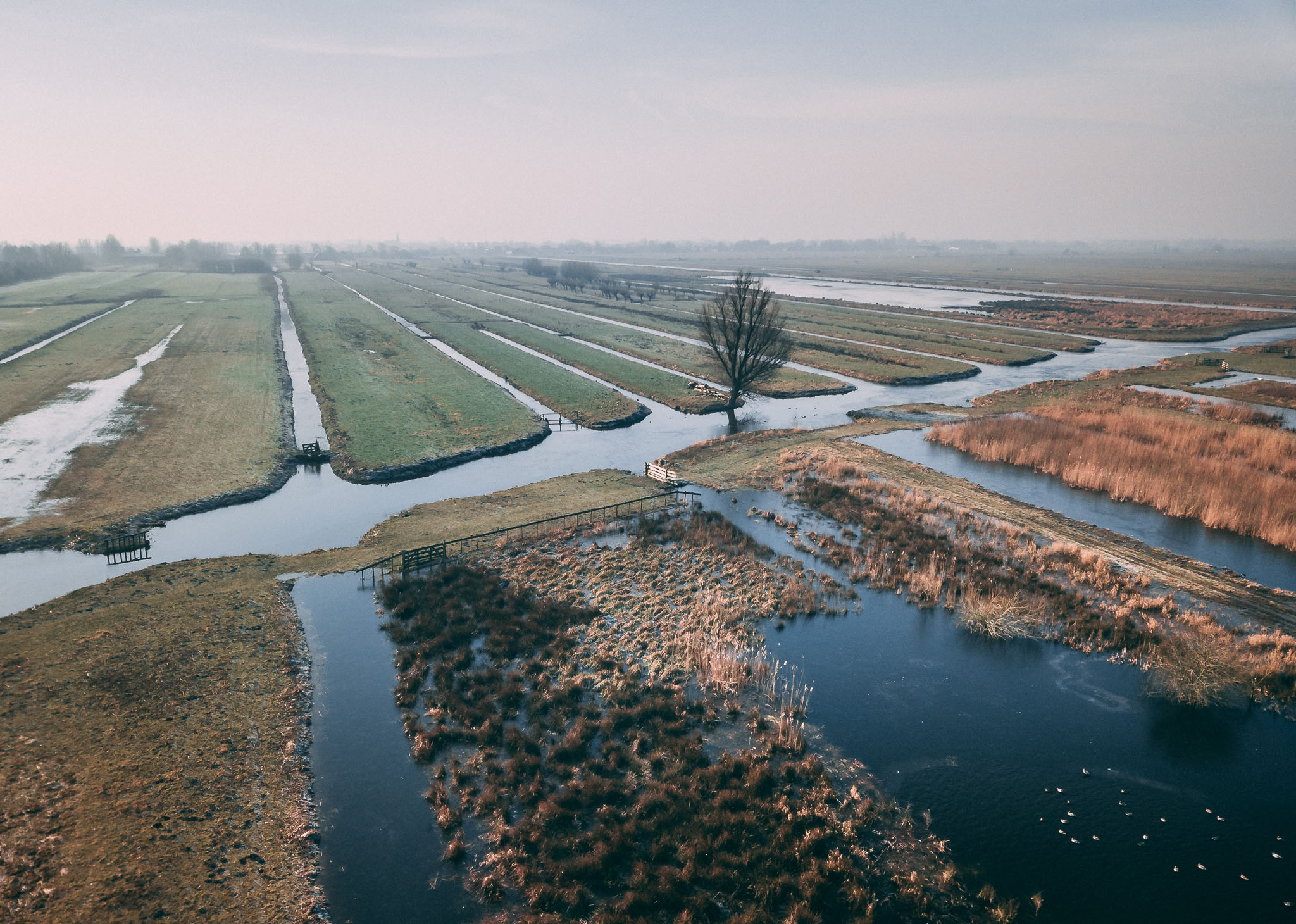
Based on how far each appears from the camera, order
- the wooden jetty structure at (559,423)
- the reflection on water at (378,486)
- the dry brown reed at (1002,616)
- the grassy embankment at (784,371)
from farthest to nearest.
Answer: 1. the grassy embankment at (784,371)
2. the wooden jetty structure at (559,423)
3. the reflection on water at (378,486)
4. the dry brown reed at (1002,616)

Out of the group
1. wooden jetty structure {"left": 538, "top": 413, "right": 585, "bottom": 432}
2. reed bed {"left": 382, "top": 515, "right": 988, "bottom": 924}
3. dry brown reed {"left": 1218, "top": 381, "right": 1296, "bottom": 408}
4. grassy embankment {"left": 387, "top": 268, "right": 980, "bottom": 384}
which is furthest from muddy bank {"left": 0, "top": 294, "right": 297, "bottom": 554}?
dry brown reed {"left": 1218, "top": 381, "right": 1296, "bottom": 408}

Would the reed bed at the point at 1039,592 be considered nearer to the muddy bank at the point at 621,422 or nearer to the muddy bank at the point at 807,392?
the muddy bank at the point at 621,422

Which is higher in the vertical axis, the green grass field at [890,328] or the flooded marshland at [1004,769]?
the green grass field at [890,328]

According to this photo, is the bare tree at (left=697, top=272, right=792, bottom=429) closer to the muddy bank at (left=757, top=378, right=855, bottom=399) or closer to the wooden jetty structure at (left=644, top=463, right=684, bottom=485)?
the muddy bank at (left=757, top=378, right=855, bottom=399)

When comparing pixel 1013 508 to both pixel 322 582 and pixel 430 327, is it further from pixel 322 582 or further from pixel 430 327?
pixel 430 327

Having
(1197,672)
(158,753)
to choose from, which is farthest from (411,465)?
(1197,672)

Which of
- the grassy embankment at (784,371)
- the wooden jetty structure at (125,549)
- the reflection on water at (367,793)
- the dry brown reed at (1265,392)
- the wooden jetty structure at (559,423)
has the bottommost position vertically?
the reflection on water at (367,793)

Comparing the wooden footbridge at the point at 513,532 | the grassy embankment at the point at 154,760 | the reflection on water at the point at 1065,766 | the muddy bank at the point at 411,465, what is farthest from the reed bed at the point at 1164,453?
the grassy embankment at the point at 154,760
